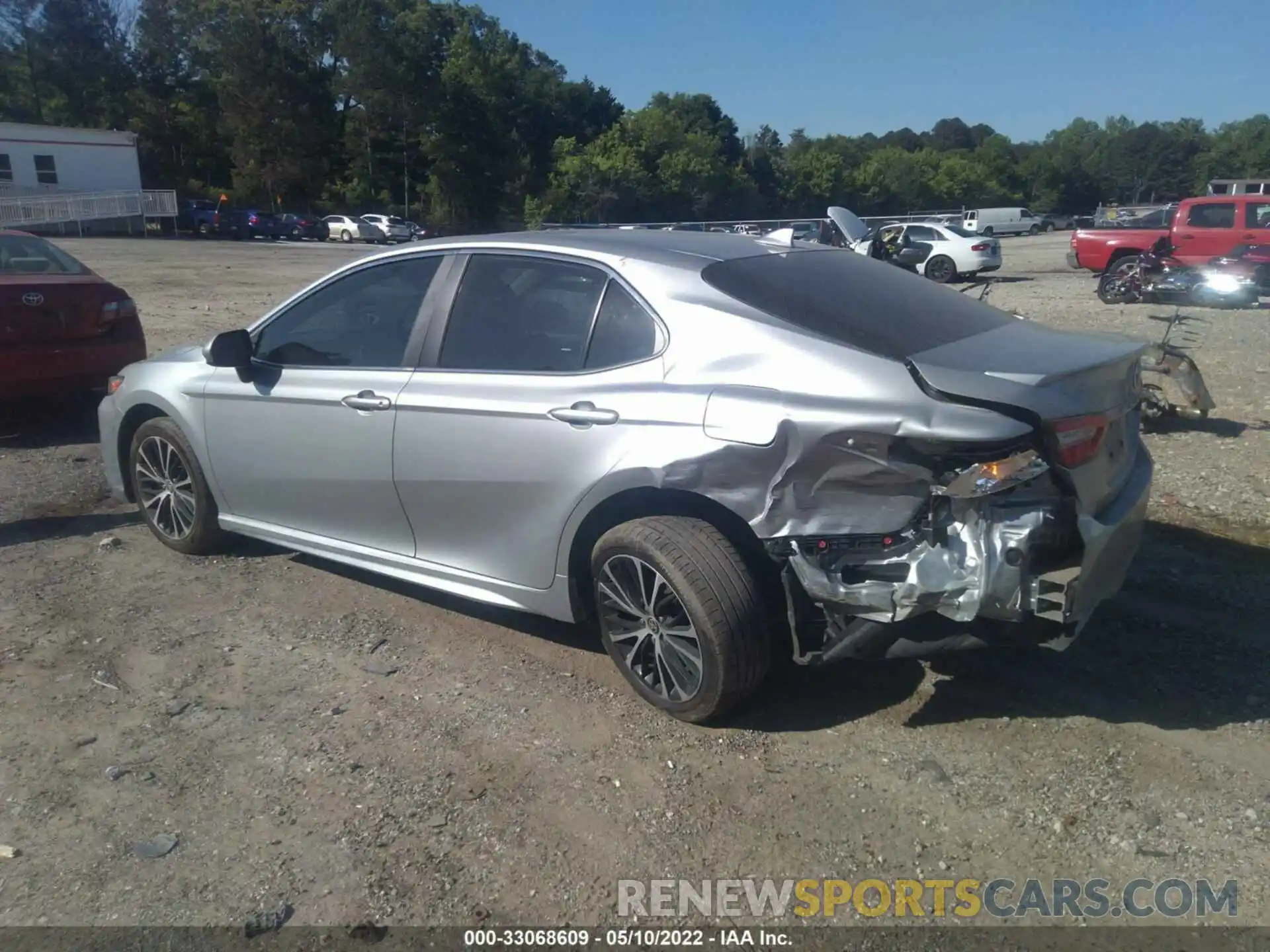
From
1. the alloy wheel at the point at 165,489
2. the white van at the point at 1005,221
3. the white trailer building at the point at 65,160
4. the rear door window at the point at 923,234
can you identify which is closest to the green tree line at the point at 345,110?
the white van at the point at 1005,221

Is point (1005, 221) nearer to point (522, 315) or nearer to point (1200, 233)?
point (1200, 233)

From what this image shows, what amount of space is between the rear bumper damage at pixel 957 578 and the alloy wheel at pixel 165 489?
3.33 metres

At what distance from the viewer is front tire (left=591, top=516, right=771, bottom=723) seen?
352 centimetres

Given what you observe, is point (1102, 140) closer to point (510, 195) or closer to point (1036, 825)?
point (510, 195)

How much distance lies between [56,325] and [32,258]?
81 centimetres

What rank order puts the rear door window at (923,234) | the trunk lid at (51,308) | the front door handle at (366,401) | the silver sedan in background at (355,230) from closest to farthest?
the front door handle at (366,401)
the trunk lid at (51,308)
the rear door window at (923,234)
the silver sedan in background at (355,230)

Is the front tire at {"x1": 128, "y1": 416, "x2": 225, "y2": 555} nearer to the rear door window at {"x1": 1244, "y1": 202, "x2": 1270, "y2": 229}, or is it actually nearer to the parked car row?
the rear door window at {"x1": 1244, "y1": 202, "x2": 1270, "y2": 229}

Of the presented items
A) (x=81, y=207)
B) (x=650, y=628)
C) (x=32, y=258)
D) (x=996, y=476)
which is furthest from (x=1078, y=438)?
(x=81, y=207)

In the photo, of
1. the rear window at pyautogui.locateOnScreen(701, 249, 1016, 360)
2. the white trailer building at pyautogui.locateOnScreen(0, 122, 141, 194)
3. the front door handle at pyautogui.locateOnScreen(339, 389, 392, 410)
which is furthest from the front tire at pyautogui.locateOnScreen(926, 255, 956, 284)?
the white trailer building at pyautogui.locateOnScreen(0, 122, 141, 194)

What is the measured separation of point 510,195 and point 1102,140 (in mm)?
82460

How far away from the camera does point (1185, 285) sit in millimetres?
17500

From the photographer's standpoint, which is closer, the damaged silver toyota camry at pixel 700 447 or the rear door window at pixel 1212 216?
the damaged silver toyota camry at pixel 700 447

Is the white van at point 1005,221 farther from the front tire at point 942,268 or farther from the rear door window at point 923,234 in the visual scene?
the front tire at point 942,268

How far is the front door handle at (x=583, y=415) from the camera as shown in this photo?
374cm
